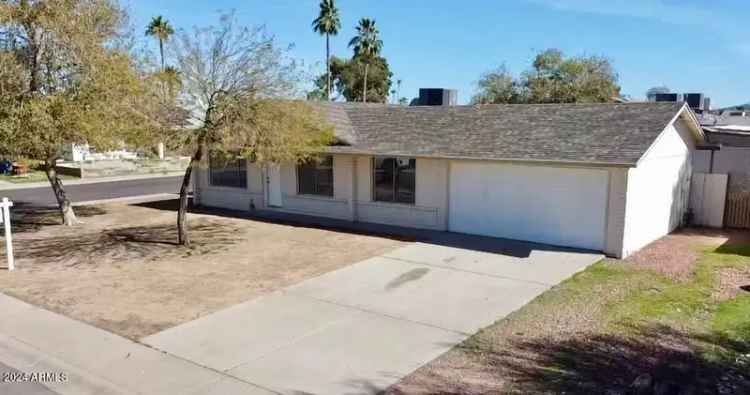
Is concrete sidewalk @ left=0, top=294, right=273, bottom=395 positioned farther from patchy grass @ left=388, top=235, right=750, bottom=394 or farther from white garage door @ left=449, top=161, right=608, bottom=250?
white garage door @ left=449, top=161, right=608, bottom=250

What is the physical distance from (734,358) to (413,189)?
1040 cm

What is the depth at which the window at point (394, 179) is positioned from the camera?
55.3 ft

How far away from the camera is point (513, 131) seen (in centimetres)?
1580

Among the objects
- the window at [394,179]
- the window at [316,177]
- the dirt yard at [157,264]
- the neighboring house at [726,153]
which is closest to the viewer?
the dirt yard at [157,264]

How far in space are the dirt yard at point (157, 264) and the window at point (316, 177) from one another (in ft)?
6.87

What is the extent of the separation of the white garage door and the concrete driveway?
1134 mm

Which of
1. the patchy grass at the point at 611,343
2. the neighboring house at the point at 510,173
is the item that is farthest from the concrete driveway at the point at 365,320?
the neighboring house at the point at 510,173

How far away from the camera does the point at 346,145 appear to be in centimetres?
1758

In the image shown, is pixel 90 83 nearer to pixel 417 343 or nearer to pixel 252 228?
pixel 252 228

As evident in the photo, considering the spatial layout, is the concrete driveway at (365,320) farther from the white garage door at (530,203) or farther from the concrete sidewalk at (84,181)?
the concrete sidewalk at (84,181)

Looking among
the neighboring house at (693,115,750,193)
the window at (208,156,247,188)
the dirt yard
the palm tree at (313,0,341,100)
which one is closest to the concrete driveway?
the dirt yard

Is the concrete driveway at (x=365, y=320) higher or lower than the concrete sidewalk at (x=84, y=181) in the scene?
lower

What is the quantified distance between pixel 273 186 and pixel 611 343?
46.7 feet

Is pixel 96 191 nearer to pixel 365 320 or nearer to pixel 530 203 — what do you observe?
pixel 530 203
